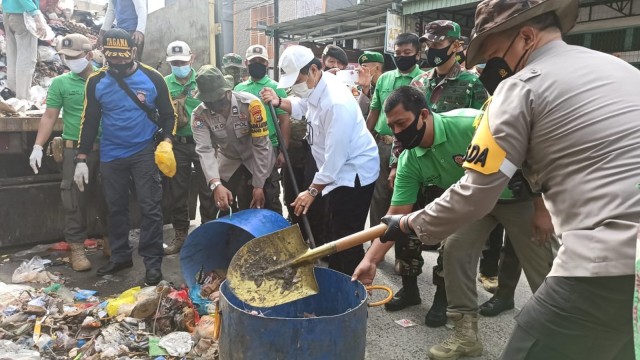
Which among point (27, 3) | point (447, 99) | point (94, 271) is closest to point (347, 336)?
point (447, 99)

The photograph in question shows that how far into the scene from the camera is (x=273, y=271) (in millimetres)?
2352

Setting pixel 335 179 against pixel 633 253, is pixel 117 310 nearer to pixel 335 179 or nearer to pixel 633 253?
pixel 335 179

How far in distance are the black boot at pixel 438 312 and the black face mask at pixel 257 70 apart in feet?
9.61

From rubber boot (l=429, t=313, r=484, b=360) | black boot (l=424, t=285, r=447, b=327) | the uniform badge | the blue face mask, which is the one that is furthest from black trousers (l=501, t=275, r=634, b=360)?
the blue face mask

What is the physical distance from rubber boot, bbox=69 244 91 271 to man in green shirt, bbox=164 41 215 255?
74 cm

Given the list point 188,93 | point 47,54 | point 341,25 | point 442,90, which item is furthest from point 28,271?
point 341,25

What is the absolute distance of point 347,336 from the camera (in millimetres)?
1993

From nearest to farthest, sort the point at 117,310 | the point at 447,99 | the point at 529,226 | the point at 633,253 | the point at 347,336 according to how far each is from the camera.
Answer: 1. the point at 633,253
2. the point at 347,336
3. the point at 529,226
4. the point at 117,310
5. the point at 447,99

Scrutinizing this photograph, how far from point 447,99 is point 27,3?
5.16 metres

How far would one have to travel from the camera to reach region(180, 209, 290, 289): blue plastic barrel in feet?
9.34

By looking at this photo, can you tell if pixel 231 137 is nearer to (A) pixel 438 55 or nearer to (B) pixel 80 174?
(B) pixel 80 174

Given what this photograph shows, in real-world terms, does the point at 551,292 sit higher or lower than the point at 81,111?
lower

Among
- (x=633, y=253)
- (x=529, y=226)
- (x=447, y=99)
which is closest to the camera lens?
(x=633, y=253)

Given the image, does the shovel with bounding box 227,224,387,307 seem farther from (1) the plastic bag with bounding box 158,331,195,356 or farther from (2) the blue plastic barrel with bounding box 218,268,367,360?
(1) the plastic bag with bounding box 158,331,195,356
